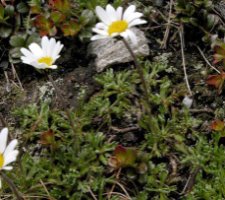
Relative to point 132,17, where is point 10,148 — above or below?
→ below

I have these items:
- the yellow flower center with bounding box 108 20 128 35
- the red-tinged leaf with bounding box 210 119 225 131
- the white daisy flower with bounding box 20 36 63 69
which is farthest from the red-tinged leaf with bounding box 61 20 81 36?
the red-tinged leaf with bounding box 210 119 225 131

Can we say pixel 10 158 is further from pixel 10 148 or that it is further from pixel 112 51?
pixel 112 51

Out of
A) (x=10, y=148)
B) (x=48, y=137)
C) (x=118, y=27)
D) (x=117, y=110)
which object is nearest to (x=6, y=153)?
(x=10, y=148)

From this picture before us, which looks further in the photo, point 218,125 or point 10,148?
point 218,125

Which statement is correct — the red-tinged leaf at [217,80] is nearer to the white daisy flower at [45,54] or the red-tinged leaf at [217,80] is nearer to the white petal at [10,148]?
the white daisy flower at [45,54]

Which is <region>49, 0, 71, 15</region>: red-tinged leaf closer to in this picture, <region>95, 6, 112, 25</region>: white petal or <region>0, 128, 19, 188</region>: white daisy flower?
<region>95, 6, 112, 25</region>: white petal

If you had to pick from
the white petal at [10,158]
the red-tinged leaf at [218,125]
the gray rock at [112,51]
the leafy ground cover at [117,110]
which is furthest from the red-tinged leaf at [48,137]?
the red-tinged leaf at [218,125]

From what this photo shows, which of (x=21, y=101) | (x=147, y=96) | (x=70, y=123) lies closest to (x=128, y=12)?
(x=147, y=96)
